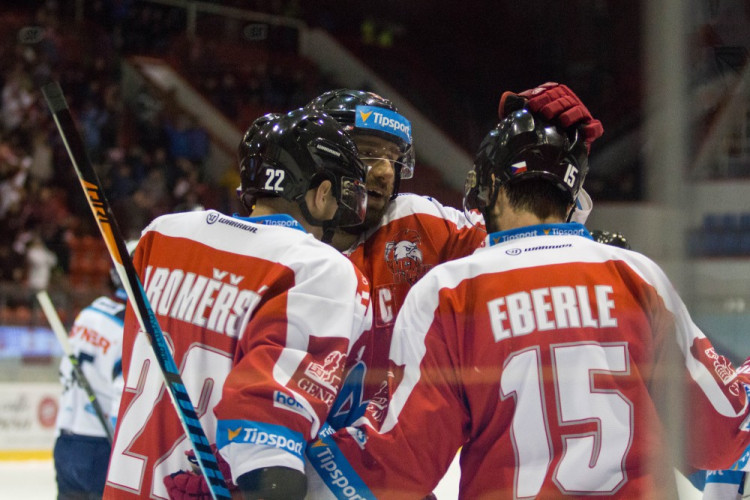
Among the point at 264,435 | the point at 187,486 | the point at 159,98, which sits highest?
the point at 159,98

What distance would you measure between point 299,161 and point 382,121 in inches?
17.1

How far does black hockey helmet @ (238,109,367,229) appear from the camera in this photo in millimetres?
1527

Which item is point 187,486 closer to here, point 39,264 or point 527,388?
point 527,388

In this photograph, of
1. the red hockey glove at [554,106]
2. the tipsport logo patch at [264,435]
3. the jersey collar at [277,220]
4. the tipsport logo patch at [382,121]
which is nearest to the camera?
the tipsport logo patch at [264,435]

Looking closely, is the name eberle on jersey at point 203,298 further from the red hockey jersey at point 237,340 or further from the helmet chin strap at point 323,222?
the helmet chin strap at point 323,222

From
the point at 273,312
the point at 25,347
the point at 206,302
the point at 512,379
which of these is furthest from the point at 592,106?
the point at 25,347

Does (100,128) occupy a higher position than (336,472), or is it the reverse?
(100,128)

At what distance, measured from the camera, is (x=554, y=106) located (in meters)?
1.43

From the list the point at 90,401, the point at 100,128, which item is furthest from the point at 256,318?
the point at 90,401

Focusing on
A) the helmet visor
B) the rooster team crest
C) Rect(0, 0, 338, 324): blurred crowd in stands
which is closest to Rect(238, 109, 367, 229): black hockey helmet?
the helmet visor

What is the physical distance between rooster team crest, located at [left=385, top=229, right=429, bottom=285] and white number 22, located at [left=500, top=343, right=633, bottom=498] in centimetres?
64

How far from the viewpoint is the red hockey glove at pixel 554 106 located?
1.36m

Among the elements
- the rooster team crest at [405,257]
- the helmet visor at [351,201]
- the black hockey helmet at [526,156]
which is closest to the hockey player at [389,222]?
the rooster team crest at [405,257]

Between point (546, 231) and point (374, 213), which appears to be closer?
point (546, 231)
